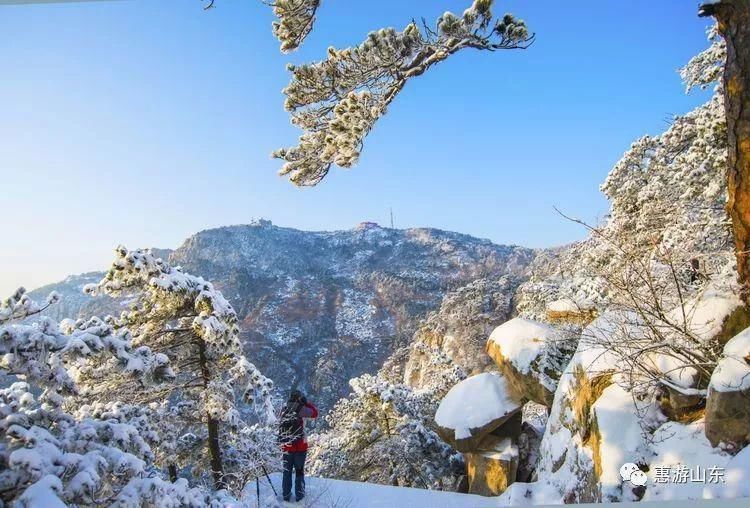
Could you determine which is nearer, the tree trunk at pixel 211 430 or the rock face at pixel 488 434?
the tree trunk at pixel 211 430

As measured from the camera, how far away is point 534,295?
12.5 m

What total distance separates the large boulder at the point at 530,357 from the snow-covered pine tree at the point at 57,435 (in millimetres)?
4648

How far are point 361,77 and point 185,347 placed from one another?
401cm

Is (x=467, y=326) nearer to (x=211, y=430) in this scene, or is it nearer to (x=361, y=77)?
(x=211, y=430)

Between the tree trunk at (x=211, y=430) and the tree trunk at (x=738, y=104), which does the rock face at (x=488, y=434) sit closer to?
the tree trunk at (x=211, y=430)

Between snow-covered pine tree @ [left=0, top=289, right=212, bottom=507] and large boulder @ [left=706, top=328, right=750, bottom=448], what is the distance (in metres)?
2.88

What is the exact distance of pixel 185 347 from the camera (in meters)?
5.50

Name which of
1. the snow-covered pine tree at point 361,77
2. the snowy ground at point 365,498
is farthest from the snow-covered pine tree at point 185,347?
the snow-covered pine tree at point 361,77

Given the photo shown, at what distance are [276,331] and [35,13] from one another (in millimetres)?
38202

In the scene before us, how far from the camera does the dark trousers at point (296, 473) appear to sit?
4.29 metres

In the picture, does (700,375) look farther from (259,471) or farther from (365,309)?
(365,309)

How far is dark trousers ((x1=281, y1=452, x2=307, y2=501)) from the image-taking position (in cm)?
429

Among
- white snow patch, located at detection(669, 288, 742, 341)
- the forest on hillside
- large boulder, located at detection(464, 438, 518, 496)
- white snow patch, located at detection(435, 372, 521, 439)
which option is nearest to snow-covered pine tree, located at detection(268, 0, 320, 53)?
the forest on hillside

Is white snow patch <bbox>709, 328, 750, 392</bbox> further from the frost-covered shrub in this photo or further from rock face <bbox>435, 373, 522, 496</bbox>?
the frost-covered shrub
